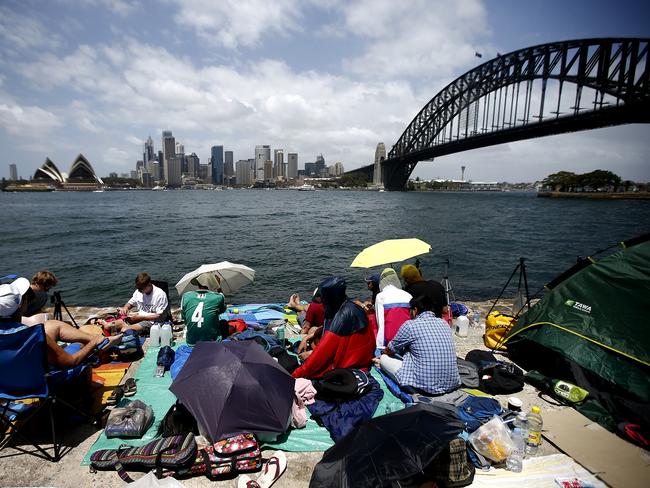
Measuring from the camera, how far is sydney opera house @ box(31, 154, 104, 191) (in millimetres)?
106250

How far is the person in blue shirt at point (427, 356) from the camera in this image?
13.1 feet

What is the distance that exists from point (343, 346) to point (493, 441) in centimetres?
176

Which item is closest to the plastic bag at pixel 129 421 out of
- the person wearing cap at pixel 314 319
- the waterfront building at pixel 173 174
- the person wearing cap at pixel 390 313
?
the person wearing cap at pixel 314 319

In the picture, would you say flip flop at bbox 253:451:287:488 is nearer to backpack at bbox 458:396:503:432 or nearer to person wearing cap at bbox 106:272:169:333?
backpack at bbox 458:396:503:432

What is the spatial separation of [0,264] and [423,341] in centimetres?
2216

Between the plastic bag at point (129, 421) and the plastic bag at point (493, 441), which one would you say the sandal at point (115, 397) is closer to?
the plastic bag at point (129, 421)

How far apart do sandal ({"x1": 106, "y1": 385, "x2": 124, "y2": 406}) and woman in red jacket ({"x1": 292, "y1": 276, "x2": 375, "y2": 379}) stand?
2024 millimetres

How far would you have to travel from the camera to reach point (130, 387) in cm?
425

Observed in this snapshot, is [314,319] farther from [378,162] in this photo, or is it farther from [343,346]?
[378,162]

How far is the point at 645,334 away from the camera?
3936mm

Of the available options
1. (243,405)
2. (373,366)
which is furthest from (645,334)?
(243,405)

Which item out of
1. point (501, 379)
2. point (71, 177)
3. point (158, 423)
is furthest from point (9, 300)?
point (71, 177)

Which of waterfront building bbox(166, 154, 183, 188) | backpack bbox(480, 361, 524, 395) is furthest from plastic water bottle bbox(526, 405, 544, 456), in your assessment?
waterfront building bbox(166, 154, 183, 188)

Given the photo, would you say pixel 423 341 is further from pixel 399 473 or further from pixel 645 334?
pixel 645 334
